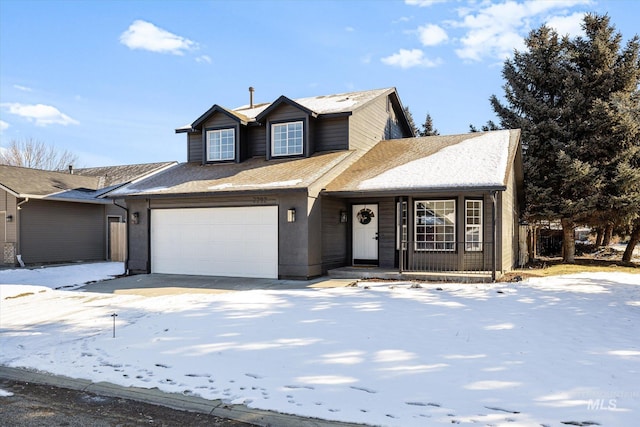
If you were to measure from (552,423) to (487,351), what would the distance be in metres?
1.83

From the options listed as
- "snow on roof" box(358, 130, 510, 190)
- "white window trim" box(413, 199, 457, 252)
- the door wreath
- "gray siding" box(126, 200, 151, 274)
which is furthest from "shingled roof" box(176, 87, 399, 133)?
"white window trim" box(413, 199, 457, 252)

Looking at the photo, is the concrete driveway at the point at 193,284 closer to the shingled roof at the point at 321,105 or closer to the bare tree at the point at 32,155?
the shingled roof at the point at 321,105

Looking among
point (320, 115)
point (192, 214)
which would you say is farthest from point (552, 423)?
point (320, 115)

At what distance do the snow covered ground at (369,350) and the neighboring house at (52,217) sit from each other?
8366 mm

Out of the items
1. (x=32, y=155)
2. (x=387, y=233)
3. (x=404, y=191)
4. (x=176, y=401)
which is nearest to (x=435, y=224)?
(x=387, y=233)

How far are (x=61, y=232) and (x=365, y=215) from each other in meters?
12.6

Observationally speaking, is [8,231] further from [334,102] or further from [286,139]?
[334,102]

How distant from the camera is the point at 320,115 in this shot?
15117 millimetres

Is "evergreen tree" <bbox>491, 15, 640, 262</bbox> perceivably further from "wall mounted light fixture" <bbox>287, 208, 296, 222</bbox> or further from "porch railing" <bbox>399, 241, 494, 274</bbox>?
"wall mounted light fixture" <bbox>287, 208, 296, 222</bbox>

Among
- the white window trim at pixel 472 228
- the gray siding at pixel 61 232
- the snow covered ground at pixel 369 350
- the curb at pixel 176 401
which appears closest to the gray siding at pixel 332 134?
the white window trim at pixel 472 228

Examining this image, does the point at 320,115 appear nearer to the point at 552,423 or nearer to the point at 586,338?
the point at 586,338

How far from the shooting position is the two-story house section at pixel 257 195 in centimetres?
1226

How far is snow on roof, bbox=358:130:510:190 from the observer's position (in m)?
11.4

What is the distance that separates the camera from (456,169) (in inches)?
484
